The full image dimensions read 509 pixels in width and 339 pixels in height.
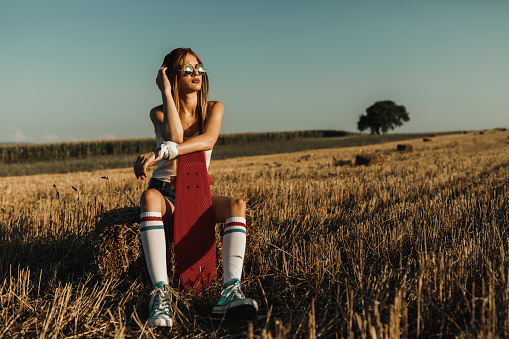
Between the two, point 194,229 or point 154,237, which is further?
point 194,229

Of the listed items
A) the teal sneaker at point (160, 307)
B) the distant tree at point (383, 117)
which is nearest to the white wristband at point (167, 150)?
the teal sneaker at point (160, 307)

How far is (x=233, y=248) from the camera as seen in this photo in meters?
2.62

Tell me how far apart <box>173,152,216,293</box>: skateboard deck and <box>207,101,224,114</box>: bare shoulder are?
60cm

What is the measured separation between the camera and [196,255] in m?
2.78

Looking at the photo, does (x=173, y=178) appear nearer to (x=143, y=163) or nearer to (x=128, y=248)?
(x=143, y=163)

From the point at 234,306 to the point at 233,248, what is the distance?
1.71 ft

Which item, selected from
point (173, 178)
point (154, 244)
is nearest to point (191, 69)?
point (173, 178)

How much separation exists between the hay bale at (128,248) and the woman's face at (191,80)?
45.2 inches

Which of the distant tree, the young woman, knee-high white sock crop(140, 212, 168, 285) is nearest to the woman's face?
the young woman

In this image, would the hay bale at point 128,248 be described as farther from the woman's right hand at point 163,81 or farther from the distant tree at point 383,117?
the distant tree at point 383,117

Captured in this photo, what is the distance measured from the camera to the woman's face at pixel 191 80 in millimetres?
3041

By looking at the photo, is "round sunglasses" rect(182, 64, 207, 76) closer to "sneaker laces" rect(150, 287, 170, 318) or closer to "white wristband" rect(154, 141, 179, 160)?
"white wristband" rect(154, 141, 179, 160)

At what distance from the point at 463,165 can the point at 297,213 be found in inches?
327

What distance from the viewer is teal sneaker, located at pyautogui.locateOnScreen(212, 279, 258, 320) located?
2.17 m
